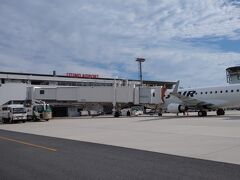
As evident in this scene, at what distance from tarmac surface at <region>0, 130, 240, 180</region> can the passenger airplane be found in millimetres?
29537

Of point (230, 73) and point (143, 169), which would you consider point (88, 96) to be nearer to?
point (143, 169)

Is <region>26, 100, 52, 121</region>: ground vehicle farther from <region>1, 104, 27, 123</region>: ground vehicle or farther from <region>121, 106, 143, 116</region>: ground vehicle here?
<region>121, 106, 143, 116</region>: ground vehicle

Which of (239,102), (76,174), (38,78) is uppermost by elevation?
(38,78)

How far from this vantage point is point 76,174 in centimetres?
969

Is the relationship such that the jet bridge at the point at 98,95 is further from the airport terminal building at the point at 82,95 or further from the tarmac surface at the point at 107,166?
the tarmac surface at the point at 107,166

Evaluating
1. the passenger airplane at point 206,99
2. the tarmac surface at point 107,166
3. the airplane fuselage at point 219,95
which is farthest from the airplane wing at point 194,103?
the tarmac surface at point 107,166

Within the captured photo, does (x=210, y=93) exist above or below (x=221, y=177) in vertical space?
above

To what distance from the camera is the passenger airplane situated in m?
41.4

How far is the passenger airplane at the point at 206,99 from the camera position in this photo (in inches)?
1630

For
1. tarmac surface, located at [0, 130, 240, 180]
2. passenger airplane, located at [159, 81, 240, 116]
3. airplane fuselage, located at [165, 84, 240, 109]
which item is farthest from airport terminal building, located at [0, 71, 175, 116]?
tarmac surface, located at [0, 130, 240, 180]

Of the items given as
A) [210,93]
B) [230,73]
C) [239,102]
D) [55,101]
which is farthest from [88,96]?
[230,73]

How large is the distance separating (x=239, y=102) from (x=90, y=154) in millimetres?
31061

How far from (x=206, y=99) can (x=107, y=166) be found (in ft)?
114

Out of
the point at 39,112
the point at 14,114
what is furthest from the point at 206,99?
the point at 14,114
